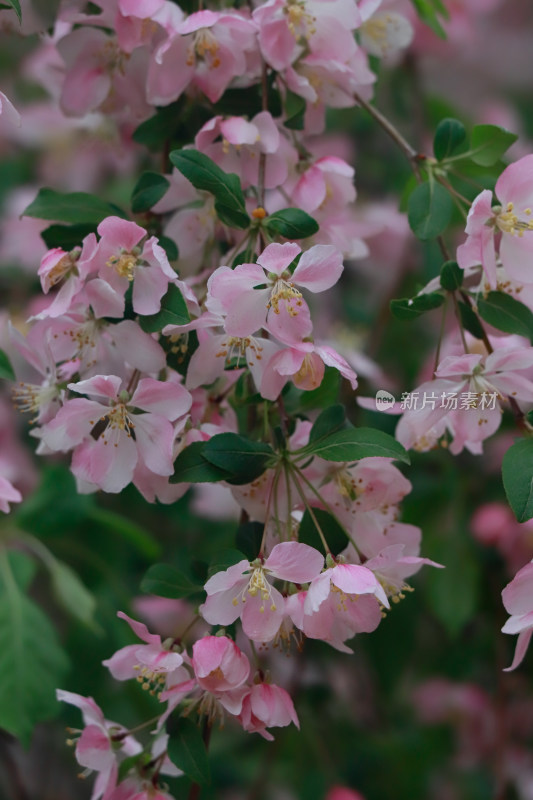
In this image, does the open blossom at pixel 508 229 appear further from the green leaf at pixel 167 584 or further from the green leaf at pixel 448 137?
the green leaf at pixel 167 584

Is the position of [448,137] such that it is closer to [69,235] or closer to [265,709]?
[69,235]

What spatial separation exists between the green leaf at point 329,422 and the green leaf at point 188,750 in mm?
205

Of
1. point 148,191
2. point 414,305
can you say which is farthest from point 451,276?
point 148,191

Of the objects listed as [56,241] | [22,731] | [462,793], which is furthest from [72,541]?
[462,793]

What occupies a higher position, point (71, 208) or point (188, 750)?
point (71, 208)

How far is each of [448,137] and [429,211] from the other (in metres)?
0.08

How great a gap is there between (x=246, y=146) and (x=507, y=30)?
2.73m

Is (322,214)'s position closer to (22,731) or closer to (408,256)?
(22,731)

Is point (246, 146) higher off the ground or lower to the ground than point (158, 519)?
higher

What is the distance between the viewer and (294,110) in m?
0.72

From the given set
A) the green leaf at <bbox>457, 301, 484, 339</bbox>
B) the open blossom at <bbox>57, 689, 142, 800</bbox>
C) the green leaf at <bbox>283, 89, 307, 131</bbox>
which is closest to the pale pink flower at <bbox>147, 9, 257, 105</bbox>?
the green leaf at <bbox>283, 89, 307, 131</bbox>

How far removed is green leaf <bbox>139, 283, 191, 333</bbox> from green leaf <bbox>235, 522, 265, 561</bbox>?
0.15 meters

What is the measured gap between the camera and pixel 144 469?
635 millimetres

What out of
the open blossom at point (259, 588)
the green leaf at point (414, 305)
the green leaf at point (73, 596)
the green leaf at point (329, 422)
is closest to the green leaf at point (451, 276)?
the green leaf at point (414, 305)
